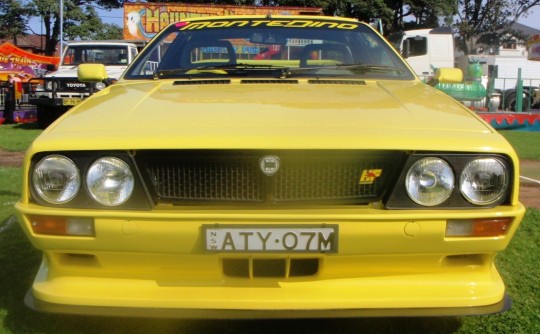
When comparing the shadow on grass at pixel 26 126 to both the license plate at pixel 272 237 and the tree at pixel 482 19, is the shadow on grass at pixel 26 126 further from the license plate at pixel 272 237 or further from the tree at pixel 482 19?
the tree at pixel 482 19

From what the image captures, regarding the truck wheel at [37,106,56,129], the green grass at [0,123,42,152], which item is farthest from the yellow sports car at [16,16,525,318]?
the truck wheel at [37,106,56,129]

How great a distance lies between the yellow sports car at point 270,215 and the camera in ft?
7.16

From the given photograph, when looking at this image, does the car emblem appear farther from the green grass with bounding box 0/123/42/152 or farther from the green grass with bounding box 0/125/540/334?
the green grass with bounding box 0/123/42/152

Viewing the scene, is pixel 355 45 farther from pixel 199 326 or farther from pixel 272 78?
pixel 199 326

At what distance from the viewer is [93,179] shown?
2258 mm

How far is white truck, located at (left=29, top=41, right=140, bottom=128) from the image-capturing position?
12.8 meters

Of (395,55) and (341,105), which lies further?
(395,55)

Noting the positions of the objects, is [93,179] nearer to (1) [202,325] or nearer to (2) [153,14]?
(1) [202,325]

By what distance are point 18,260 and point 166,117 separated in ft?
5.95

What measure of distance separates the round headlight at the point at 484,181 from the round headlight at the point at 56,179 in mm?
1456

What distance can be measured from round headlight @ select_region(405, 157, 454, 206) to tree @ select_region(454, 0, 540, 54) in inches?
1551

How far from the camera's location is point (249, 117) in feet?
7.77

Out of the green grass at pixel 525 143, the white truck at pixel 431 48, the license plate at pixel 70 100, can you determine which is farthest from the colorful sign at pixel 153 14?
the green grass at pixel 525 143

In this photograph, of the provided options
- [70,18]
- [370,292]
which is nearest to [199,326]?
[370,292]
